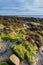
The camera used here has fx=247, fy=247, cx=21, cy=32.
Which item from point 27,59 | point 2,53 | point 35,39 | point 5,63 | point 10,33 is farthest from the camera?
point 10,33

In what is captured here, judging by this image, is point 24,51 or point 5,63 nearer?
point 5,63

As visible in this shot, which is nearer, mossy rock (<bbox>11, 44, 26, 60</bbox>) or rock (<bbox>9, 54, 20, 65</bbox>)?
rock (<bbox>9, 54, 20, 65</bbox>)

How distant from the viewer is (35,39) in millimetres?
18703

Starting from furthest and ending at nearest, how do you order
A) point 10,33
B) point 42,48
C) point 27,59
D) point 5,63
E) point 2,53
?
point 10,33, point 42,48, point 2,53, point 27,59, point 5,63

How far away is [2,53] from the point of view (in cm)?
1593

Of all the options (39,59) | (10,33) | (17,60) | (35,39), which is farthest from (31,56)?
(10,33)

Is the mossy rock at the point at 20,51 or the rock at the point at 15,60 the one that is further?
the mossy rock at the point at 20,51

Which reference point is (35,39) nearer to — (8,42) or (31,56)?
(8,42)

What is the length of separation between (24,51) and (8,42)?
3.32 meters

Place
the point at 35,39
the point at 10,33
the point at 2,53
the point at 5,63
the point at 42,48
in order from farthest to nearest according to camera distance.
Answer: the point at 10,33 < the point at 35,39 < the point at 42,48 < the point at 2,53 < the point at 5,63

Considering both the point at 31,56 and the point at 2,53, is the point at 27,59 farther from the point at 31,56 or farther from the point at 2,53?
the point at 2,53

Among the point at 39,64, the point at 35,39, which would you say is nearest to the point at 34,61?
the point at 39,64

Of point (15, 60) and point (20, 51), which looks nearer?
point (15, 60)

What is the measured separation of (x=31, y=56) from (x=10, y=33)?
20.2 ft
